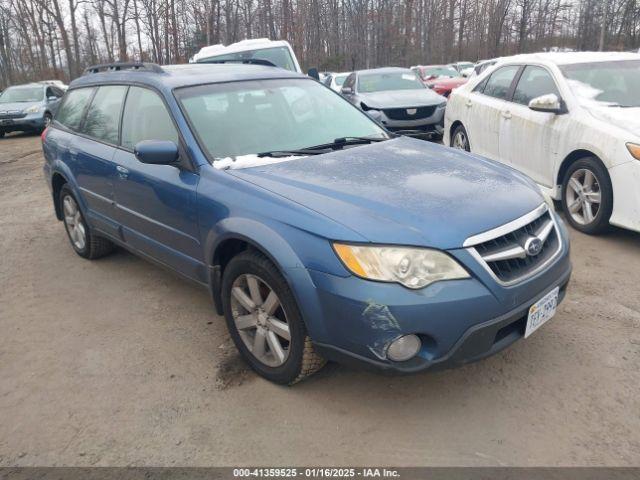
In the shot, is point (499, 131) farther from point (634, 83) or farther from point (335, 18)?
point (335, 18)

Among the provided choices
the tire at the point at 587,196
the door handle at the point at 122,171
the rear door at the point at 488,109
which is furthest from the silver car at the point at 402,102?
the door handle at the point at 122,171

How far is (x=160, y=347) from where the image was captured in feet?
11.4

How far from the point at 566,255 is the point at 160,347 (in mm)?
2517

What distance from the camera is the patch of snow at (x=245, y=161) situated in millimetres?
3133

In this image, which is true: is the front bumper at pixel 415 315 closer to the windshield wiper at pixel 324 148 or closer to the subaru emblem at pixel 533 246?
the subaru emblem at pixel 533 246

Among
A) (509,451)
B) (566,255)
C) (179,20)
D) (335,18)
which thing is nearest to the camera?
(509,451)

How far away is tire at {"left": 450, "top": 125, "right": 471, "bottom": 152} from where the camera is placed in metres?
6.90

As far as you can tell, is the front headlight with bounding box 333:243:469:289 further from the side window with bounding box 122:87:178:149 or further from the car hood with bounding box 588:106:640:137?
the car hood with bounding box 588:106:640:137

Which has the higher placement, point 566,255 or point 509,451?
point 566,255

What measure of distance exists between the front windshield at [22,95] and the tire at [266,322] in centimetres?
1654

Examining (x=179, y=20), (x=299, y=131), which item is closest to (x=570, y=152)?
(x=299, y=131)

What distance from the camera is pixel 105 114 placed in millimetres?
4359

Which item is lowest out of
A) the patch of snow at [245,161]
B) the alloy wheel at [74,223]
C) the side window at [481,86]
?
the alloy wheel at [74,223]

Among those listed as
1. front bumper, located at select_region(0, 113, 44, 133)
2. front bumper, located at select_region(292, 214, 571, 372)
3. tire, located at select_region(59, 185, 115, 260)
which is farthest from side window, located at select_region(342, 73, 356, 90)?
front bumper, located at select_region(0, 113, 44, 133)
